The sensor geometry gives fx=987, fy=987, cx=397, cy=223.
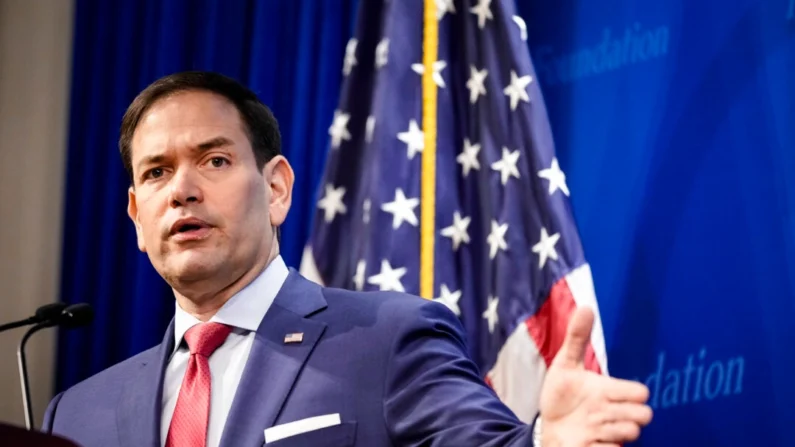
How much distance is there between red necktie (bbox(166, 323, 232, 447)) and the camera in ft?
5.43

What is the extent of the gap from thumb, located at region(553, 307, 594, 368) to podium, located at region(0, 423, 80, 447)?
1.83 feet

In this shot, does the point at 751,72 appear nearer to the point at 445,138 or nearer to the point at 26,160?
the point at 445,138

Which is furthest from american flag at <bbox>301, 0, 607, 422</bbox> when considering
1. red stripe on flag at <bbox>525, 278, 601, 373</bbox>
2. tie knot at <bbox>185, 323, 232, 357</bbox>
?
tie knot at <bbox>185, 323, 232, 357</bbox>

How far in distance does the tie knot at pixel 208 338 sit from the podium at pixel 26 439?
0.85 metres

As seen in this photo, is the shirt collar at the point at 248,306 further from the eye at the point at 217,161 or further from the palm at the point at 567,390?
the palm at the point at 567,390

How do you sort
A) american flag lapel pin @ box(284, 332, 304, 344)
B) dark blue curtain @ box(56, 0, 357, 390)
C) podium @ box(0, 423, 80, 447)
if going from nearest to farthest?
podium @ box(0, 423, 80, 447) < american flag lapel pin @ box(284, 332, 304, 344) < dark blue curtain @ box(56, 0, 357, 390)

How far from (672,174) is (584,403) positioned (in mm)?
2003

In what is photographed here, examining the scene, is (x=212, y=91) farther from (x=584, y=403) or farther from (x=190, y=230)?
(x=584, y=403)

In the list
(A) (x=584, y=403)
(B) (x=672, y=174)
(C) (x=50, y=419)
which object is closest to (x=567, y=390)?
(A) (x=584, y=403)

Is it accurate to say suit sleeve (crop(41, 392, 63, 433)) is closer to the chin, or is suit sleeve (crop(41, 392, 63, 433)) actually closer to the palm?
the chin

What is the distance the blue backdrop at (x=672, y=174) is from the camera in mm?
2830

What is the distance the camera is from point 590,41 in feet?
10.8

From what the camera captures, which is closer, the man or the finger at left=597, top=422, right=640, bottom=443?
the finger at left=597, top=422, right=640, bottom=443

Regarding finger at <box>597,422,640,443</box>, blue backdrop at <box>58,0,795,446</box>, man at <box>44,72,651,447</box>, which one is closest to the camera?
finger at <box>597,422,640,443</box>
